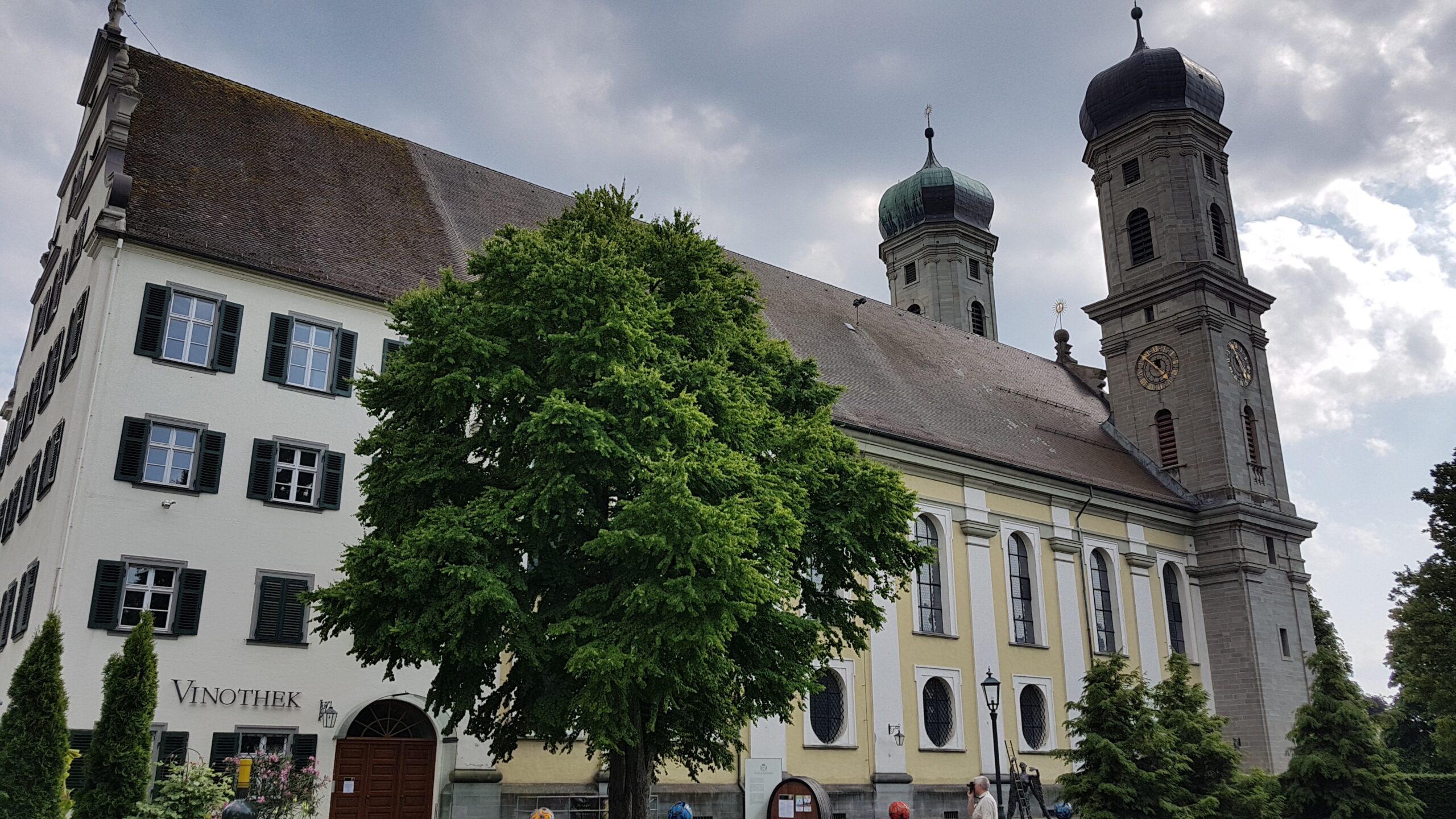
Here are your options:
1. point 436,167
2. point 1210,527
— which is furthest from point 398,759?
point 1210,527

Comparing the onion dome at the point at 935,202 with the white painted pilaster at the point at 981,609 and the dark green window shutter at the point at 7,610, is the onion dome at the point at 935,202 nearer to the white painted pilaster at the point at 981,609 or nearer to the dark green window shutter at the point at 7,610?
the white painted pilaster at the point at 981,609

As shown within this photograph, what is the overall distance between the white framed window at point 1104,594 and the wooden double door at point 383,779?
65.6 ft

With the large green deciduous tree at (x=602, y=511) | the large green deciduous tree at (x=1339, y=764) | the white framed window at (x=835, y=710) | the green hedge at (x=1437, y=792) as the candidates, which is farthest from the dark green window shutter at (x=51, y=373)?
the green hedge at (x=1437, y=792)

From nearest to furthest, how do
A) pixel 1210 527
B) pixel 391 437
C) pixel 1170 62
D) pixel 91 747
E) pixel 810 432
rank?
pixel 91 747 → pixel 391 437 → pixel 810 432 → pixel 1210 527 → pixel 1170 62

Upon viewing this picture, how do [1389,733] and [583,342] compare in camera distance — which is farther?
[1389,733]

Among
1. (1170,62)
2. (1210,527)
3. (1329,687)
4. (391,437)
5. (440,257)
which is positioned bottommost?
(1329,687)

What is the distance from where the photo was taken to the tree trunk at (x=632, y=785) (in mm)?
16234

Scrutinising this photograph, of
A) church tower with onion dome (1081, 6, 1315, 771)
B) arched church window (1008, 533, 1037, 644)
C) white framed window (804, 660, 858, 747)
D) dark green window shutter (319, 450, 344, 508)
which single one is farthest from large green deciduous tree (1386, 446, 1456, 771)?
dark green window shutter (319, 450, 344, 508)

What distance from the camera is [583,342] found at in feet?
52.4

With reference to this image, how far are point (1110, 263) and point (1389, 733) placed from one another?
29915 mm

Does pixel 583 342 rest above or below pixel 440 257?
below

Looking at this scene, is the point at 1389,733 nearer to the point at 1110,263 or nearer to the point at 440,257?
the point at 1110,263

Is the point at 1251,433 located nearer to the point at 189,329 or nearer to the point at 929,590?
the point at 929,590

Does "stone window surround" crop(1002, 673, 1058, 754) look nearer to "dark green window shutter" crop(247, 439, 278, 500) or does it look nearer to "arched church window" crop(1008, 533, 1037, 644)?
"arched church window" crop(1008, 533, 1037, 644)
